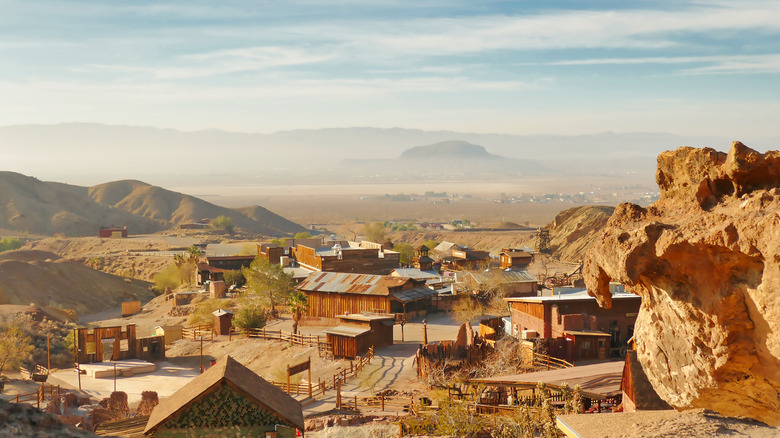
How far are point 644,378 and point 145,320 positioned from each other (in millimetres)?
52067

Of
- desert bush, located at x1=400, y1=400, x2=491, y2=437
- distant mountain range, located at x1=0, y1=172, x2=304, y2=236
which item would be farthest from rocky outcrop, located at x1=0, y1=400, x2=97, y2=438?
distant mountain range, located at x1=0, y1=172, x2=304, y2=236

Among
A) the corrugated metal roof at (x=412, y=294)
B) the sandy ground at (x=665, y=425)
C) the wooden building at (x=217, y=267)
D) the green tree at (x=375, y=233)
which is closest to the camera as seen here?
the sandy ground at (x=665, y=425)

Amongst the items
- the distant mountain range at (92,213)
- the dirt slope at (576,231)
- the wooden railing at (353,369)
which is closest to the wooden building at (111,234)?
the distant mountain range at (92,213)

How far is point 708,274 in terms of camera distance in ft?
30.9

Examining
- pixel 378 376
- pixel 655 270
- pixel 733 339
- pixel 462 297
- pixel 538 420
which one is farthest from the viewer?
pixel 462 297

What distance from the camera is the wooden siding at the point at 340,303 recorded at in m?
46.5

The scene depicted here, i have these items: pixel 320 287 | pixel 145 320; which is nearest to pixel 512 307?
pixel 320 287

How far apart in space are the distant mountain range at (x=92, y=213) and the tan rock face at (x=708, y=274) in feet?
512

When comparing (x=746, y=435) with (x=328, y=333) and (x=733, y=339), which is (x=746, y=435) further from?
(x=328, y=333)

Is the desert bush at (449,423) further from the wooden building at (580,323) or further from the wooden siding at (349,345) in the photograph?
the wooden siding at (349,345)

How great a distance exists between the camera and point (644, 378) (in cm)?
1494

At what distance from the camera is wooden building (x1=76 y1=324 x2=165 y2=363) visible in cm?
3977

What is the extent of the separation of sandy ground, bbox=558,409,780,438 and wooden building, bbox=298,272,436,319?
3270 cm

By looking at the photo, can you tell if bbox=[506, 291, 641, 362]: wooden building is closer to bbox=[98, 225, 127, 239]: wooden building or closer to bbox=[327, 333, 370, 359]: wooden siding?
bbox=[327, 333, 370, 359]: wooden siding
